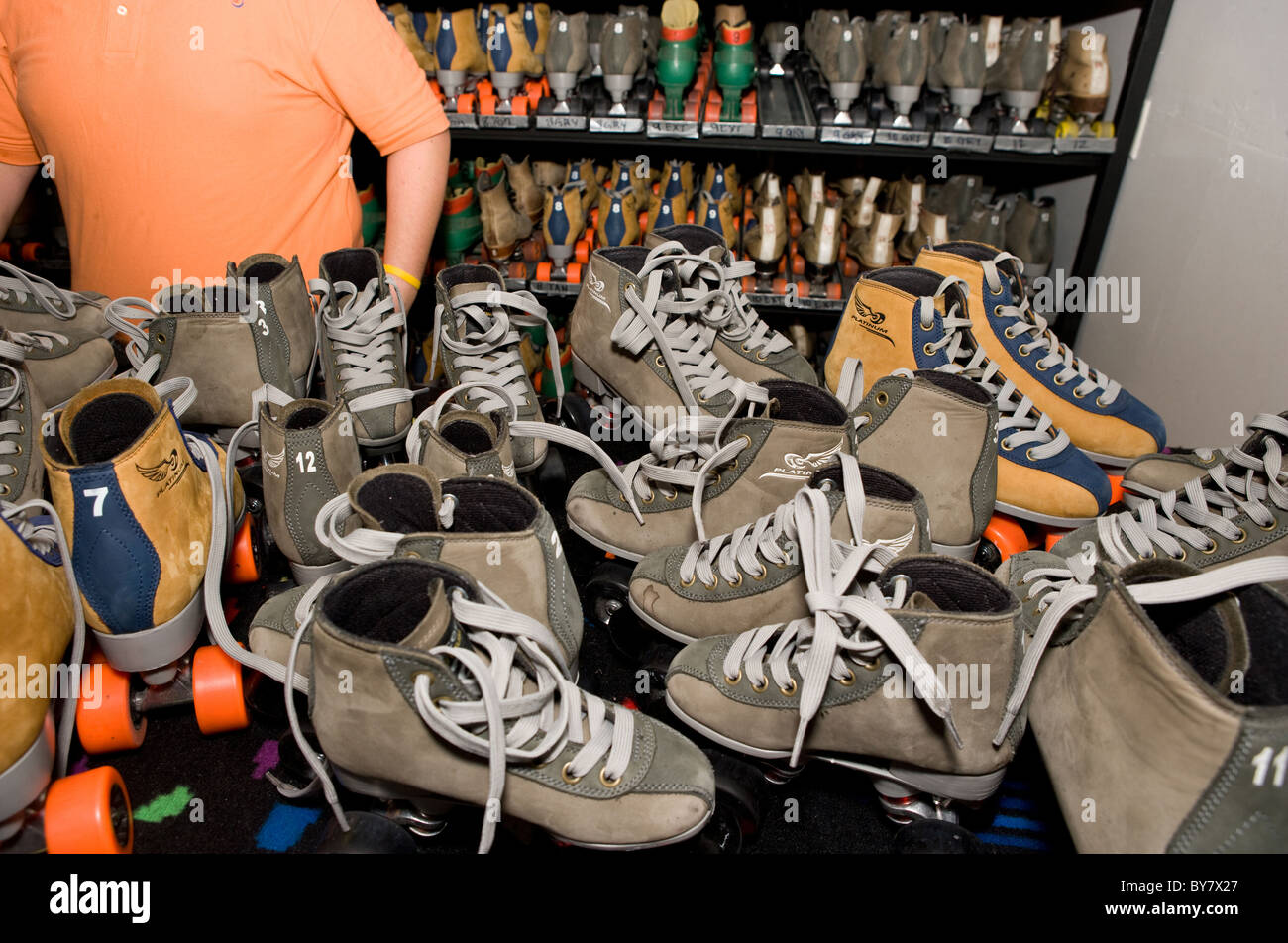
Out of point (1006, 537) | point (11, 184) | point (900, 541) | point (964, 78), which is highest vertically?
point (964, 78)

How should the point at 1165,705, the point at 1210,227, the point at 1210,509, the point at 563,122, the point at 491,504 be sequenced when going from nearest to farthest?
the point at 1165,705, the point at 491,504, the point at 1210,509, the point at 1210,227, the point at 563,122

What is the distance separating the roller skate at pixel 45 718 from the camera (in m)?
0.76

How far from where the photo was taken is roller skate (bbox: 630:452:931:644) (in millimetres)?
925

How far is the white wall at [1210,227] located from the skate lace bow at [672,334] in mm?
1246

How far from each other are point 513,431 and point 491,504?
0.69 ft

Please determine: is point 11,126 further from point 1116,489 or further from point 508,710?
point 1116,489

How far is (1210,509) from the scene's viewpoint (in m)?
1.09

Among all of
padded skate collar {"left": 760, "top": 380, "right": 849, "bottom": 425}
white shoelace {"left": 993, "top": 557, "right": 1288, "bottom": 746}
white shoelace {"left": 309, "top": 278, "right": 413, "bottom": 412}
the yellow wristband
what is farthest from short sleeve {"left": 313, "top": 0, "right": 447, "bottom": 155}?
white shoelace {"left": 993, "top": 557, "right": 1288, "bottom": 746}

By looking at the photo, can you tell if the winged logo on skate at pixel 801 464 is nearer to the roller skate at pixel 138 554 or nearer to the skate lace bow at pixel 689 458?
the skate lace bow at pixel 689 458

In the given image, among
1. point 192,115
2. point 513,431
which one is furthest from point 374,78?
point 513,431

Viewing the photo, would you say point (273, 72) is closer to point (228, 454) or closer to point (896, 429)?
point (228, 454)

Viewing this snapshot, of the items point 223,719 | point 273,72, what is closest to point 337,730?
point 223,719

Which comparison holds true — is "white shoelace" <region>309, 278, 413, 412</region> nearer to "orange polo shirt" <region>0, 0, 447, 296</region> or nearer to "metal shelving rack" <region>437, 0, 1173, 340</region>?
"orange polo shirt" <region>0, 0, 447, 296</region>
